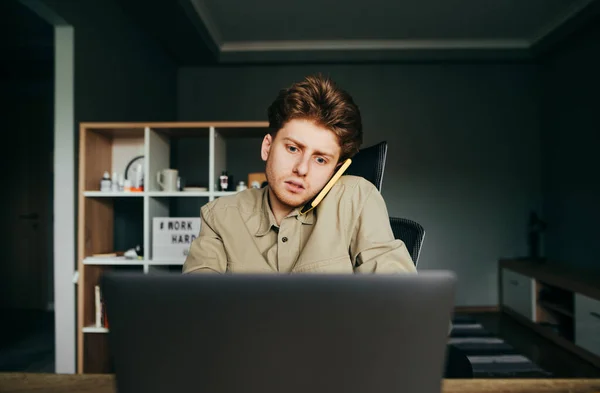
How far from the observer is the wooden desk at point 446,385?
71cm

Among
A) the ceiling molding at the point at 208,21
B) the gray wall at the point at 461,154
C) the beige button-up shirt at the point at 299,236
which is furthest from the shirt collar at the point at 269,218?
the gray wall at the point at 461,154

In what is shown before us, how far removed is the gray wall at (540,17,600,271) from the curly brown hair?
338cm

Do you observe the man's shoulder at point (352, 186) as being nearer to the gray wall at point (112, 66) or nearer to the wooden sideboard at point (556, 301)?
the gray wall at point (112, 66)

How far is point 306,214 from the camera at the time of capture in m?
1.10

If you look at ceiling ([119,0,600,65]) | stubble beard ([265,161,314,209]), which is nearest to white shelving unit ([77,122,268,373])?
ceiling ([119,0,600,65])

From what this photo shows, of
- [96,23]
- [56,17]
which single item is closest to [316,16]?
[96,23]

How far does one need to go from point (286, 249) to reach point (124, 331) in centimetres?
69

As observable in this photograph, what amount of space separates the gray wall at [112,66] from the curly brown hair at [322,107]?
1833mm

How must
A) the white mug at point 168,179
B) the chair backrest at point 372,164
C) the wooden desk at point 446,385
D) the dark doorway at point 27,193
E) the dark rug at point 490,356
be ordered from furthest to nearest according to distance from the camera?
1. the dark doorway at point 27,193
2. the dark rug at point 490,356
3. the white mug at point 168,179
4. the chair backrest at point 372,164
5. the wooden desk at point 446,385

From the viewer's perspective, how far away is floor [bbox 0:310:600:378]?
2.76 meters

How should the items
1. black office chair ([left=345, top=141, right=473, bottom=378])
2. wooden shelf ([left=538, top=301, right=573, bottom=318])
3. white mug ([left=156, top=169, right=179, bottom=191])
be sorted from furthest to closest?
wooden shelf ([left=538, top=301, right=573, bottom=318]) → white mug ([left=156, top=169, right=179, bottom=191]) → black office chair ([left=345, top=141, right=473, bottom=378])

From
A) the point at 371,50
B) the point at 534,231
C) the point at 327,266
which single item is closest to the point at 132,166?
the point at 327,266

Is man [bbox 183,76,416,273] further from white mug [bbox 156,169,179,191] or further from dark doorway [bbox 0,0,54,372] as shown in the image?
dark doorway [bbox 0,0,54,372]

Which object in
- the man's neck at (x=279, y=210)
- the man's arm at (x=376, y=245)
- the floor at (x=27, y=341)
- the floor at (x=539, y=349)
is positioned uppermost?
the man's neck at (x=279, y=210)
